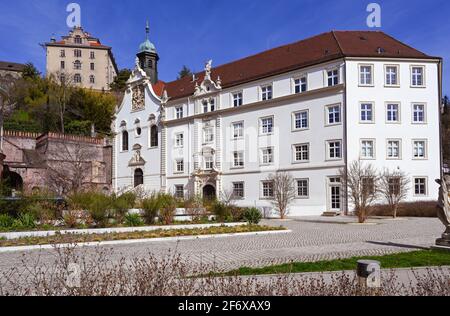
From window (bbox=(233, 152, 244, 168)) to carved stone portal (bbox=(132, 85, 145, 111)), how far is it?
15410 mm

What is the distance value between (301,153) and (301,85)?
596 cm

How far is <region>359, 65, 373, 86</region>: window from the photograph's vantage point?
109 feet

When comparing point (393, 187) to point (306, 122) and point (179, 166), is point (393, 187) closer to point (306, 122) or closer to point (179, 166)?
point (306, 122)

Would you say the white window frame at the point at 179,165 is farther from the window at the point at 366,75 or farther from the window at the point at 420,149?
the window at the point at 420,149

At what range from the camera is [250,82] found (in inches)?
1555

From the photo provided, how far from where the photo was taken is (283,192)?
3353cm

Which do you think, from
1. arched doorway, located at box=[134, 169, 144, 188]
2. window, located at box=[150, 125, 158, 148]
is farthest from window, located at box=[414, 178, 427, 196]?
arched doorway, located at box=[134, 169, 144, 188]

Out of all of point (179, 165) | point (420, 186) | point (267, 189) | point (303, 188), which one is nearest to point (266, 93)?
point (267, 189)

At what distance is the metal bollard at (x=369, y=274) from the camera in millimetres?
5469

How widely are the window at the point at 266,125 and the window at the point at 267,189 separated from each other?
15.4 feet

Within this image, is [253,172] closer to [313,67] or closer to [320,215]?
[320,215]

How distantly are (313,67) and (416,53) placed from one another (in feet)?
28.2

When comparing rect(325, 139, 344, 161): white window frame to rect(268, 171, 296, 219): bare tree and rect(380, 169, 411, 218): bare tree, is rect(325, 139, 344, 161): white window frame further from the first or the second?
rect(268, 171, 296, 219): bare tree
